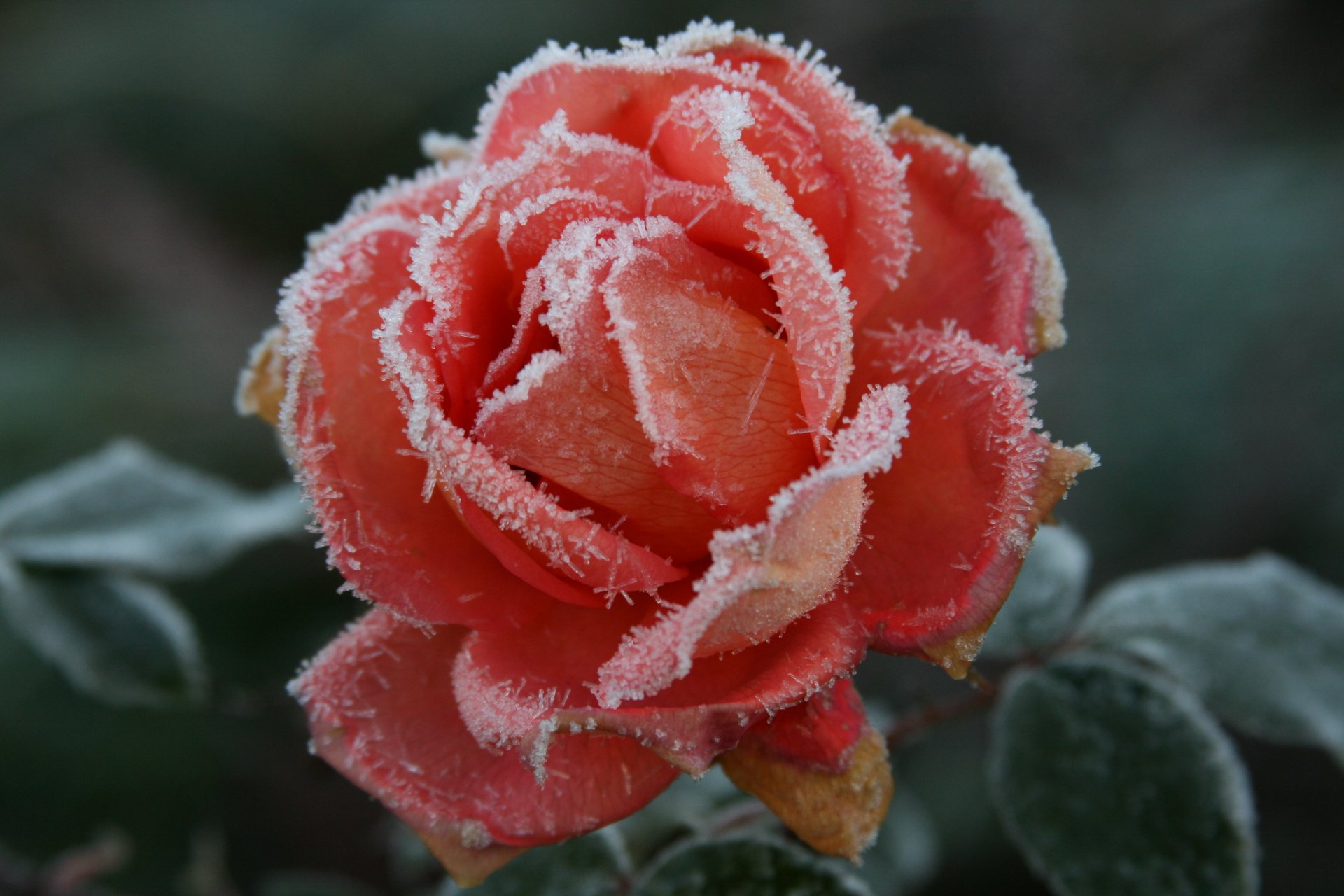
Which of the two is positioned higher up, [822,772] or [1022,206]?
[1022,206]

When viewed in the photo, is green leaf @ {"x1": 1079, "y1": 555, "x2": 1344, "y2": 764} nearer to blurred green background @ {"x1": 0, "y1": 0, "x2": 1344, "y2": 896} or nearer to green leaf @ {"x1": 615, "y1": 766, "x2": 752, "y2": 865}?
green leaf @ {"x1": 615, "y1": 766, "x2": 752, "y2": 865}

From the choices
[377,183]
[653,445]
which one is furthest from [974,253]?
[377,183]

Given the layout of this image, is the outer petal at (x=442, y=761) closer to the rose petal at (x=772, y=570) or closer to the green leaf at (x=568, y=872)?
the rose petal at (x=772, y=570)

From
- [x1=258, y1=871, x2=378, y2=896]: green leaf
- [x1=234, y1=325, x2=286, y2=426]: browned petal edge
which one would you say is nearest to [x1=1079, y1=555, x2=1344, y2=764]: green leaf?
[x1=234, y1=325, x2=286, y2=426]: browned petal edge

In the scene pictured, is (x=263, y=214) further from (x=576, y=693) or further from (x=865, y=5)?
(x=576, y=693)

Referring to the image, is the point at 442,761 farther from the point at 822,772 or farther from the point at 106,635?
the point at 106,635
